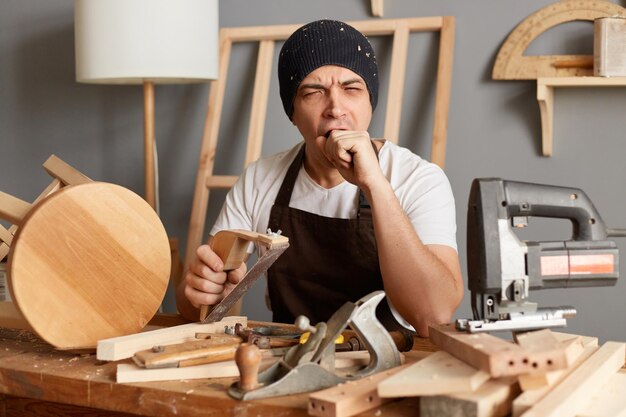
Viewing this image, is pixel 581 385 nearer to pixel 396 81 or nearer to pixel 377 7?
pixel 396 81

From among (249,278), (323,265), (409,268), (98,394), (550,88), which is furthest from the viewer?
(550,88)

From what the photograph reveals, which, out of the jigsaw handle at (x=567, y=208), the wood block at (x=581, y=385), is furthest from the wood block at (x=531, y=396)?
the jigsaw handle at (x=567, y=208)

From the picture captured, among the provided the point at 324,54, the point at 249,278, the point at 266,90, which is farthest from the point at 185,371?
the point at 266,90

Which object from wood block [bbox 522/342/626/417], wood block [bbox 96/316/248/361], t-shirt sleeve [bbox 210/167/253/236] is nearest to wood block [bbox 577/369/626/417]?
wood block [bbox 522/342/626/417]

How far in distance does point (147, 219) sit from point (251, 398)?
0.64 m

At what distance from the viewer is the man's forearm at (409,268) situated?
93.1 inches

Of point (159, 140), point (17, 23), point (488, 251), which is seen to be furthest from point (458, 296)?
point (17, 23)

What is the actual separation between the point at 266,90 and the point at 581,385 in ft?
8.33

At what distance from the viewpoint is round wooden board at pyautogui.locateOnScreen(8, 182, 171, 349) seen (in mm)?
1893

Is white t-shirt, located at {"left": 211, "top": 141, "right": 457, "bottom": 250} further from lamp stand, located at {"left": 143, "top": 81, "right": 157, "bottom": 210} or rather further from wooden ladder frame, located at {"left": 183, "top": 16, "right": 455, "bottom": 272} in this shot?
lamp stand, located at {"left": 143, "top": 81, "right": 157, "bottom": 210}

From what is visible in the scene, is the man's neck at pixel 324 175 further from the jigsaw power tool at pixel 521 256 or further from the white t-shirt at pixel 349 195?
the jigsaw power tool at pixel 521 256

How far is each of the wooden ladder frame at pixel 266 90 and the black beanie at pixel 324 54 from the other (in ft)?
2.50

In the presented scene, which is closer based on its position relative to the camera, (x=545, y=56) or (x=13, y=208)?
(x=13, y=208)

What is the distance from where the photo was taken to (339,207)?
2773 millimetres
